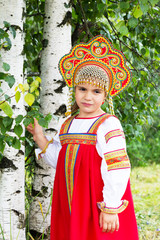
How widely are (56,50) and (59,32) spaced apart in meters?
0.15

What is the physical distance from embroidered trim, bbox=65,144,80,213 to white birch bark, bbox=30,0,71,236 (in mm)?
558

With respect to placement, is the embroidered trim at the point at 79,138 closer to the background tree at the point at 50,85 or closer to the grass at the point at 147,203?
the background tree at the point at 50,85

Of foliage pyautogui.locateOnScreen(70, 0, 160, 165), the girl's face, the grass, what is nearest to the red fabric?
the girl's face

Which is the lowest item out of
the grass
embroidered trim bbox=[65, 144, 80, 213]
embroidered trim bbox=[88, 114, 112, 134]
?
the grass

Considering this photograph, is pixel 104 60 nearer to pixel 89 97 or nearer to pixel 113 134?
pixel 89 97

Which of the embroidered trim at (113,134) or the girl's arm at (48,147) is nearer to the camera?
the embroidered trim at (113,134)

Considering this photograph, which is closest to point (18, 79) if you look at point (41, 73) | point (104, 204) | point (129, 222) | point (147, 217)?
point (41, 73)

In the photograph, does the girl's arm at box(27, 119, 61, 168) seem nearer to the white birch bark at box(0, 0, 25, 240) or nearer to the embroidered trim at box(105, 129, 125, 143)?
the white birch bark at box(0, 0, 25, 240)

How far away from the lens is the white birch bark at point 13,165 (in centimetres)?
205

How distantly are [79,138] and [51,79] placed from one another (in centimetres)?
75

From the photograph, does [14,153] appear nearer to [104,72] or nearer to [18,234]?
[18,234]

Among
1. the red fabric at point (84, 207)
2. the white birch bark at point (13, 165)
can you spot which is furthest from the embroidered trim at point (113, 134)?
the white birch bark at point (13, 165)

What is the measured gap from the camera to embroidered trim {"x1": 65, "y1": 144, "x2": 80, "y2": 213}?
1922 millimetres

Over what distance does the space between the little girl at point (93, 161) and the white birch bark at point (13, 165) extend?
29cm
